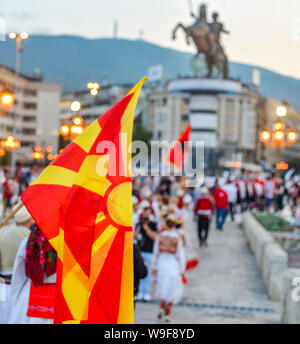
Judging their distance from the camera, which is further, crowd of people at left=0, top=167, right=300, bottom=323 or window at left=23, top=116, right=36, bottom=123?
window at left=23, top=116, right=36, bottom=123

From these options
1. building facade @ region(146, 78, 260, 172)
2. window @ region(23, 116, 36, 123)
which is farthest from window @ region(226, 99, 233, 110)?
window @ region(23, 116, 36, 123)

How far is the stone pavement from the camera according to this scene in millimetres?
9133

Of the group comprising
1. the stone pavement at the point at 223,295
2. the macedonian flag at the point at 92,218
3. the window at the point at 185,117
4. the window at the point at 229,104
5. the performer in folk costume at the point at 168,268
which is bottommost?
the stone pavement at the point at 223,295

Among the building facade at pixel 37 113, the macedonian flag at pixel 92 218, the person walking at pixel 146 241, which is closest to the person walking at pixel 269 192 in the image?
the person walking at pixel 146 241

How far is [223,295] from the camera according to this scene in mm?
10992

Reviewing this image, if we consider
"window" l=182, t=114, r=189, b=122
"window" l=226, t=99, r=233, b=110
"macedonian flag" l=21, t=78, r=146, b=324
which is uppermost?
"window" l=226, t=99, r=233, b=110

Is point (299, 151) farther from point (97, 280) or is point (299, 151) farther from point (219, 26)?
point (97, 280)

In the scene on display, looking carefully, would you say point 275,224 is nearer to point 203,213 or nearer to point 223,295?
point 203,213

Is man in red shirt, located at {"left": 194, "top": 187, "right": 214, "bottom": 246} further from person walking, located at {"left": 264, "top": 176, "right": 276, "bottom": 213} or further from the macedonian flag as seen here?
the macedonian flag

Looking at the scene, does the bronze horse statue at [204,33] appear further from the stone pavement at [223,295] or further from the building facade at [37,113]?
the building facade at [37,113]

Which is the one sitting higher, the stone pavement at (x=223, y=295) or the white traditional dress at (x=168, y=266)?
the white traditional dress at (x=168, y=266)

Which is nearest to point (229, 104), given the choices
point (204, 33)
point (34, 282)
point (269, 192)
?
point (204, 33)

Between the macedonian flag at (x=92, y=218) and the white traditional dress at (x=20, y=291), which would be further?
the white traditional dress at (x=20, y=291)

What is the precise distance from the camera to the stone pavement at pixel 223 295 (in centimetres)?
913
